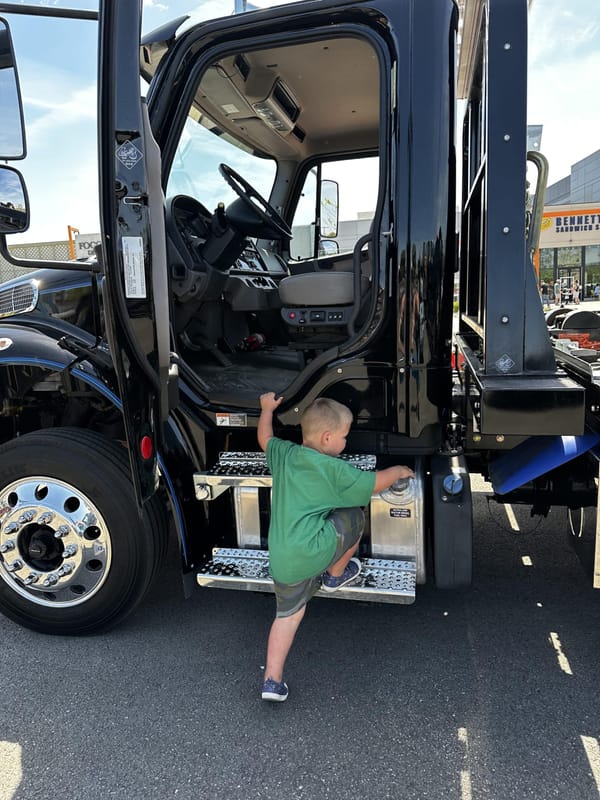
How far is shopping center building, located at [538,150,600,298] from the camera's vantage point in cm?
1625

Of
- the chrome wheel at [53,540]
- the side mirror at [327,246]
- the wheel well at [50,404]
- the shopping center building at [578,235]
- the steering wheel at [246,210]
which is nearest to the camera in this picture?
the chrome wheel at [53,540]

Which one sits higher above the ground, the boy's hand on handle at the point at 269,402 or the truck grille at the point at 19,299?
the truck grille at the point at 19,299

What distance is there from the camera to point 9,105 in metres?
1.86

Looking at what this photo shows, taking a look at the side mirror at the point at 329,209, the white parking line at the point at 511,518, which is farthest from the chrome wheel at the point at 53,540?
the side mirror at the point at 329,209

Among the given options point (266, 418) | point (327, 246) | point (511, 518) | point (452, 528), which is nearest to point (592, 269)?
point (327, 246)

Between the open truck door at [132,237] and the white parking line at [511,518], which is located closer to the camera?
the open truck door at [132,237]

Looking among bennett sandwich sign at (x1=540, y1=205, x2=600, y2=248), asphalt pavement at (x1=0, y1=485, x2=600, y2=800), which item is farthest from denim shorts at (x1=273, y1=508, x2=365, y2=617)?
bennett sandwich sign at (x1=540, y1=205, x2=600, y2=248)

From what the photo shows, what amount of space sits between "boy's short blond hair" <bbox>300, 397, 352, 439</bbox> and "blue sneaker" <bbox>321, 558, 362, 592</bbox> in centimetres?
57

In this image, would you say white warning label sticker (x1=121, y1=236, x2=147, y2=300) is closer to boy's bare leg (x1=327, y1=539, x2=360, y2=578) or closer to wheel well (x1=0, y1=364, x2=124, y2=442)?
wheel well (x1=0, y1=364, x2=124, y2=442)

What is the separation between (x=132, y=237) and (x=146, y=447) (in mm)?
744

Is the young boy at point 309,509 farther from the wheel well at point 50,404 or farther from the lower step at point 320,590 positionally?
the wheel well at point 50,404

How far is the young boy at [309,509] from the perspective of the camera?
2182 millimetres

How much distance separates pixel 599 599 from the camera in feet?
9.38

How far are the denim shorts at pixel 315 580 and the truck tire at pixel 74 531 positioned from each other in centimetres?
66
